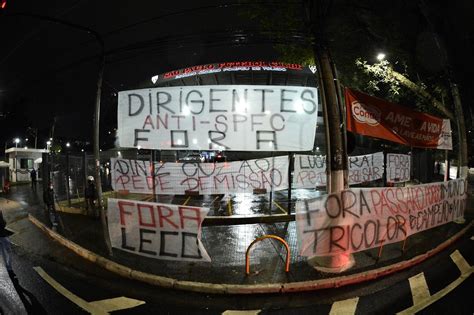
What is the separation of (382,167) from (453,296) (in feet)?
33.4

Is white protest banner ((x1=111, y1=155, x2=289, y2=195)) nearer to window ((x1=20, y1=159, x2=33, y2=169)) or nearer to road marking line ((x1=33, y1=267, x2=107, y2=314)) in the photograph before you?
road marking line ((x1=33, y1=267, x2=107, y2=314))

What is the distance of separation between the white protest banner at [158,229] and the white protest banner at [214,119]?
1539 mm

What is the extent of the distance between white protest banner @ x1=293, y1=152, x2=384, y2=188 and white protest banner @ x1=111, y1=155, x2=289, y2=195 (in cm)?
156

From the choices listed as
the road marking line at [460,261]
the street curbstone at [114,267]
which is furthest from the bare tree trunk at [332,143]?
the street curbstone at [114,267]

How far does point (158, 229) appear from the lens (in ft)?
19.9

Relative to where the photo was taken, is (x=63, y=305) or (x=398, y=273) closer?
(x=63, y=305)

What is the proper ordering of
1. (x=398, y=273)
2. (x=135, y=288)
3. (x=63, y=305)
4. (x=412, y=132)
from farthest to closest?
(x=412, y=132), (x=398, y=273), (x=135, y=288), (x=63, y=305)

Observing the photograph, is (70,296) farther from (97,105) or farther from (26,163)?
(26,163)

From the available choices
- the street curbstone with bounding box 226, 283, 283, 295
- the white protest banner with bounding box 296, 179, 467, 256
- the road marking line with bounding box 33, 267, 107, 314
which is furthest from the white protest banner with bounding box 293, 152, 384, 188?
the road marking line with bounding box 33, 267, 107, 314

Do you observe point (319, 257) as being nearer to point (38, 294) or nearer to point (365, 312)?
point (365, 312)

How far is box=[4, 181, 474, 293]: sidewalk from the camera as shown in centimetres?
576

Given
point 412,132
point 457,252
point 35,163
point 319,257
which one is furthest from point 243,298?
point 35,163

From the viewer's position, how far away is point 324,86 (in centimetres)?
659

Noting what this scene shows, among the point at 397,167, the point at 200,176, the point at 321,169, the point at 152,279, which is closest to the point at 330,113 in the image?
the point at 200,176
